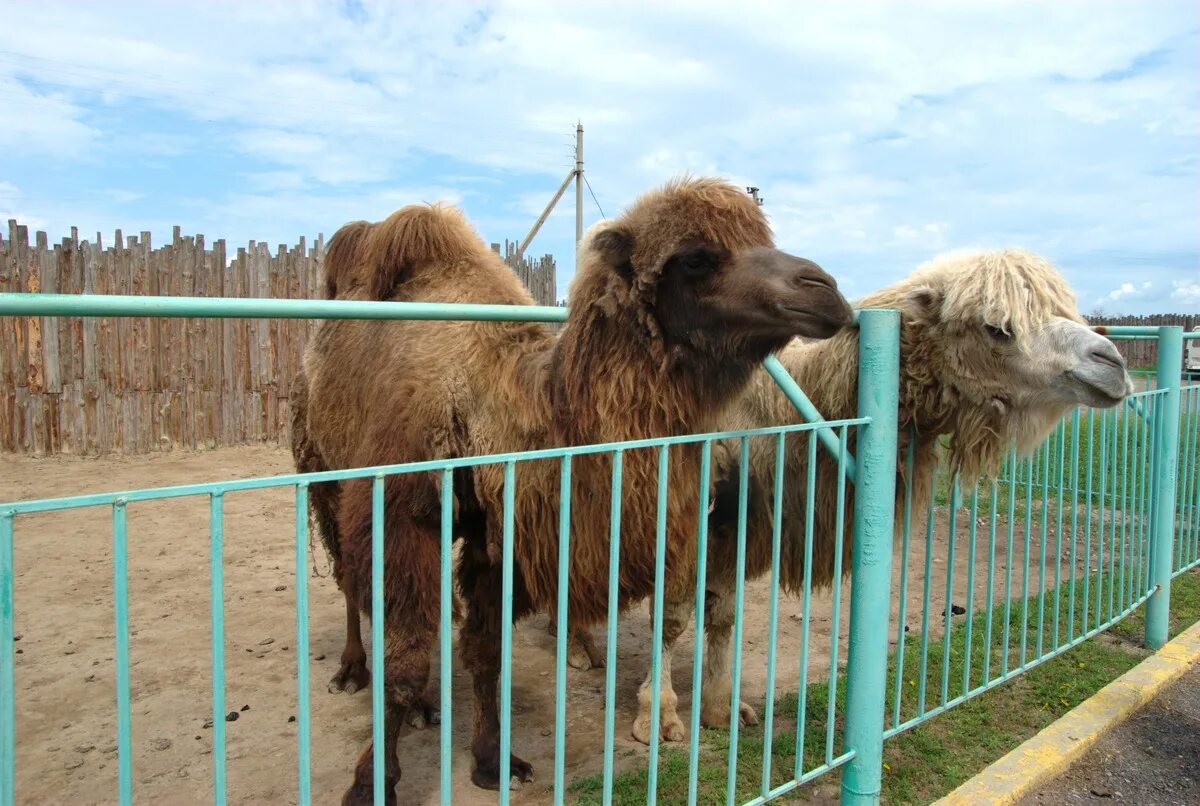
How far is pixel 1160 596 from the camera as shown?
5.16 metres

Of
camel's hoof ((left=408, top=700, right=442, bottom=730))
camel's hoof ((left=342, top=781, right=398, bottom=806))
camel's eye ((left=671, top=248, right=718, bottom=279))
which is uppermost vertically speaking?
camel's eye ((left=671, top=248, right=718, bottom=279))

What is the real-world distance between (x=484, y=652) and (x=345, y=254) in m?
2.69

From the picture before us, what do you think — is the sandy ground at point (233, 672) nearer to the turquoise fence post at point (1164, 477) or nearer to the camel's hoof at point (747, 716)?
the camel's hoof at point (747, 716)

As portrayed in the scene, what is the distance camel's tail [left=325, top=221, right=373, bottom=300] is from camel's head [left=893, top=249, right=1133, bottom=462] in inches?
127

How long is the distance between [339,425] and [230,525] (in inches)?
167

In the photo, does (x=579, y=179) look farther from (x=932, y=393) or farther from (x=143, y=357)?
(x=932, y=393)

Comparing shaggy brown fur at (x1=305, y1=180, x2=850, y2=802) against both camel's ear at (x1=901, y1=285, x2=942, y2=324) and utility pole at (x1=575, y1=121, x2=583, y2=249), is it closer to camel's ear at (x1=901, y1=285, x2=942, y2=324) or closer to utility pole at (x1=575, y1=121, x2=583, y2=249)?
camel's ear at (x1=901, y1=285, x2=942, y2=324)

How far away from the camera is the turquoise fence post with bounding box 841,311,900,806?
111 inches

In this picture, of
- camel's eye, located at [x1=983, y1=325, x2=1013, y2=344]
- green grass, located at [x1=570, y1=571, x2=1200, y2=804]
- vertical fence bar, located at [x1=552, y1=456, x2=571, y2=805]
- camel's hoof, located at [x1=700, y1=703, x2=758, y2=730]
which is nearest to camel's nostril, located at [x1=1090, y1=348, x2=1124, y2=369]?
camel's eye, located at [x1=983, y1=325, x2=1013, y2=344]

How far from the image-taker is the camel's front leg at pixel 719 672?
4.24m

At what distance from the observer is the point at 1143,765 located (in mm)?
3787

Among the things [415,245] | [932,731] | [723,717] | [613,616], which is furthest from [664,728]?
[415,245]

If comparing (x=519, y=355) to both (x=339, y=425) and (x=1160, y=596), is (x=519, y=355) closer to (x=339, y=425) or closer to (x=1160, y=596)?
(x=339, y=425)

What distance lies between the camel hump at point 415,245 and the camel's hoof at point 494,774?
231cm
